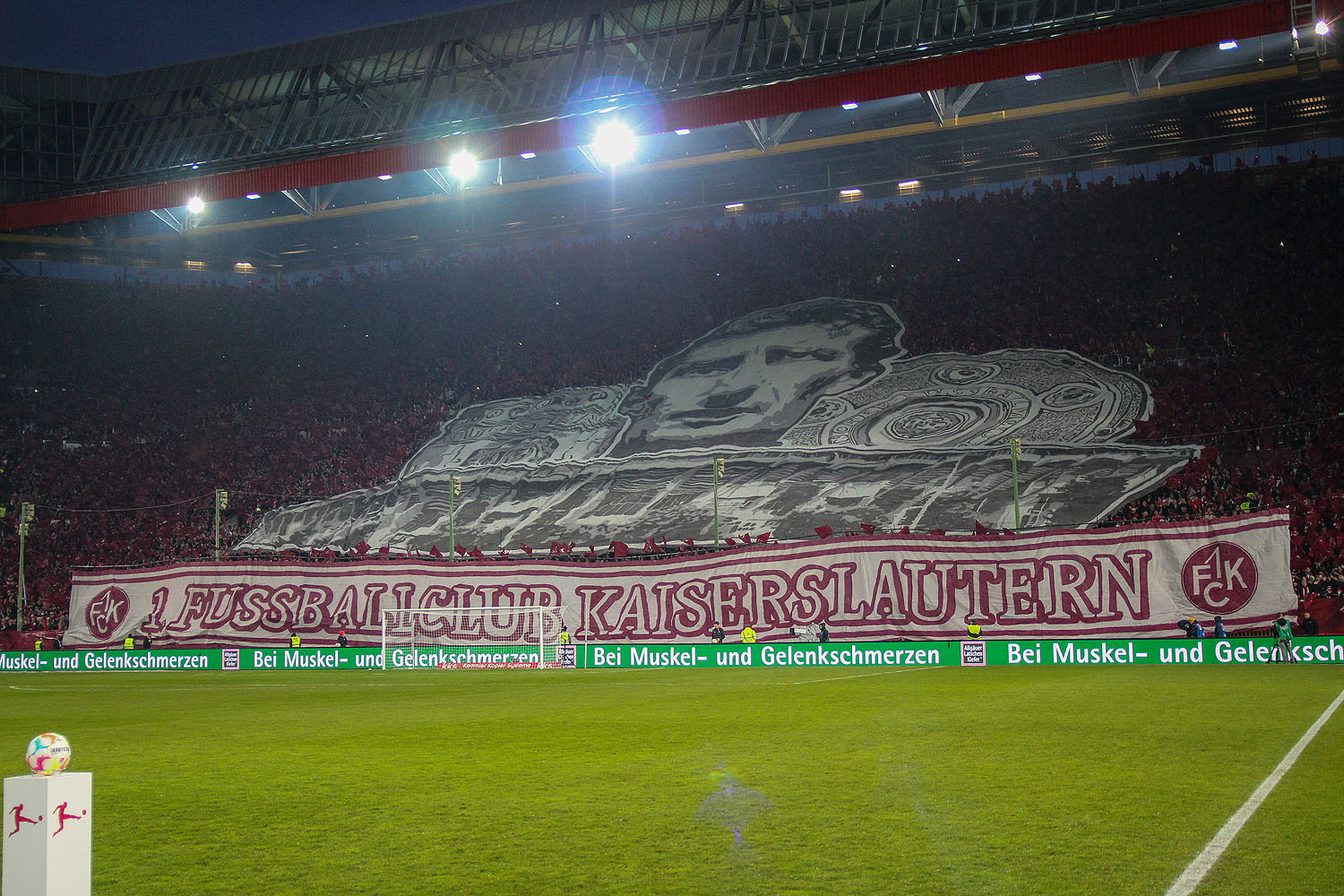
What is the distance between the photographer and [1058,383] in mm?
38719

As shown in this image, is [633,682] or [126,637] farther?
[126,637]

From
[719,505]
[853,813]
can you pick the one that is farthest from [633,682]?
[853,813]

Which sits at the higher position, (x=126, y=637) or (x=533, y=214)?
(x=533, y=214)

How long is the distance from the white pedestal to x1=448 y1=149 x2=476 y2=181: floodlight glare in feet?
129

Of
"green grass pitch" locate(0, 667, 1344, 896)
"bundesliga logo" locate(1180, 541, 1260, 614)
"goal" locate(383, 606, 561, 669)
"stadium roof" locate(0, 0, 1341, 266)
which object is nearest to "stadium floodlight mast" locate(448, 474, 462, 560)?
"goal" locate(383, 606, 561, 669)

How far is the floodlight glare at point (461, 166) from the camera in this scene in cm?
4234

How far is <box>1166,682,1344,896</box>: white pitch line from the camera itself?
679 centimetres

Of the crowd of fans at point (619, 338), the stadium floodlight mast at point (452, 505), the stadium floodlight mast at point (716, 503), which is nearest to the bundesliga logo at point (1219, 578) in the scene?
the crowd of fans at point (619, 338)

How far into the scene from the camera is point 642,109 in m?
40.0

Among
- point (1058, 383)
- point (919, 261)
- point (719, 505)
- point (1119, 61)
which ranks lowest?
point (719, 505)

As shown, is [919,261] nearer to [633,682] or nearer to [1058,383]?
[1058,383]

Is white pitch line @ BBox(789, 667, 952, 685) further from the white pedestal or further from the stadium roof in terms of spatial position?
the white pedestal

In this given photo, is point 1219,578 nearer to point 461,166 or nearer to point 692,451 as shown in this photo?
point 692,451

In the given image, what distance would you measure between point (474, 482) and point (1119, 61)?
85.5ft
